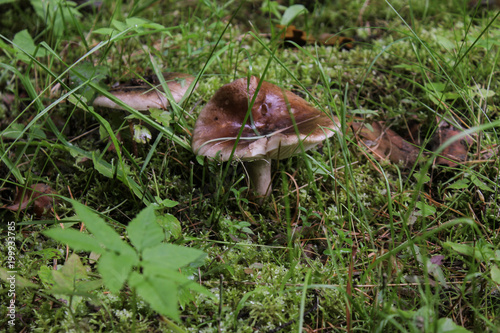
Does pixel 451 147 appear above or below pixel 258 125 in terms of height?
below

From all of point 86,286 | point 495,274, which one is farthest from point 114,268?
point 495,274

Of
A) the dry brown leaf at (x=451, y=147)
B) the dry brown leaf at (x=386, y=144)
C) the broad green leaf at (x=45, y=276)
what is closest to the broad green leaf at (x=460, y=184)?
the dry brown leaf at (x=451, y=147)

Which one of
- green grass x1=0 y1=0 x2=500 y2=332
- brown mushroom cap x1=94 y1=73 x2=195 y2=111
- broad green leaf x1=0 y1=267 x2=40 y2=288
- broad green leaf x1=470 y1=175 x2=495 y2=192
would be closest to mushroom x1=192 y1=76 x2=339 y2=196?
green grass x1=0 y1=0 x2=500 y2=332

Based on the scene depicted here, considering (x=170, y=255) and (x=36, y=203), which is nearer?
(x=170, y=255)

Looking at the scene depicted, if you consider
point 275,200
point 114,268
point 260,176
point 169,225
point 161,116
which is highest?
point 114,268

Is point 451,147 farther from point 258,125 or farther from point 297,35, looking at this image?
point 297,35
